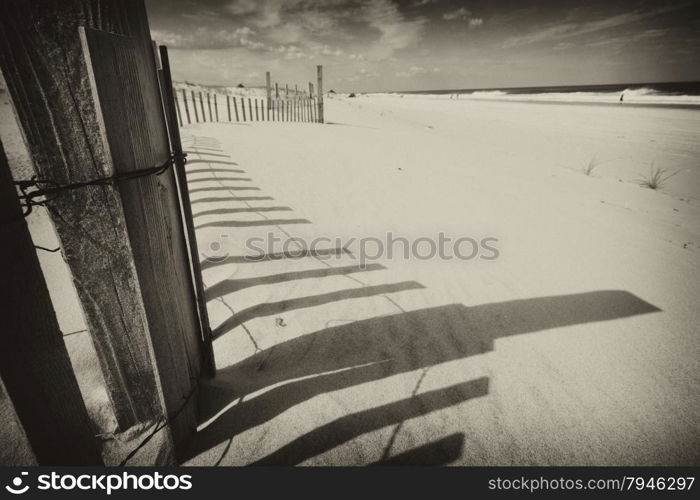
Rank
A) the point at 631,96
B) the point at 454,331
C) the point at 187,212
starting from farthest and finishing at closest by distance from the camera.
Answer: the point at 631,96, the point at 454,331, the point at 187,212

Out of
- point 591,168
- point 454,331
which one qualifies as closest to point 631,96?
point 591,168

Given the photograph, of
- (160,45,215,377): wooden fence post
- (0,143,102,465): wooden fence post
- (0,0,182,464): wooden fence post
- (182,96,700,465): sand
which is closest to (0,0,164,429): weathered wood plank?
(0,0,182,464): wooden fence post

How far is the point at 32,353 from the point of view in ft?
3.24

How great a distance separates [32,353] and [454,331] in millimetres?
2463

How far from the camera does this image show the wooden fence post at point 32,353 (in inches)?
34.6

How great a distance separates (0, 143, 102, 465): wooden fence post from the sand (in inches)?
29.4

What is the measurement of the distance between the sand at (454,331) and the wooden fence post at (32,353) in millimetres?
747

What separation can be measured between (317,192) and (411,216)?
1.71 meters

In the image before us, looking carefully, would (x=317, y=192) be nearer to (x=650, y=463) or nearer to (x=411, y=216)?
(x=411, y=216)

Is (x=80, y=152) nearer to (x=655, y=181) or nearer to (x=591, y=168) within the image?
(x=655, y=181)

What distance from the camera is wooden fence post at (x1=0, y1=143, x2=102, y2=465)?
879mm

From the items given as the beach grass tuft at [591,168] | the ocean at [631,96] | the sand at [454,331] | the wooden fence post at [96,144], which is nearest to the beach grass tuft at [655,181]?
the sand at [454,331]

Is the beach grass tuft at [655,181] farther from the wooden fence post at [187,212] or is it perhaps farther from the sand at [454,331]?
the wooden fence post at [187,212]

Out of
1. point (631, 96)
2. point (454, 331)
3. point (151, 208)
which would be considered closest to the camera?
point (151, 208)
